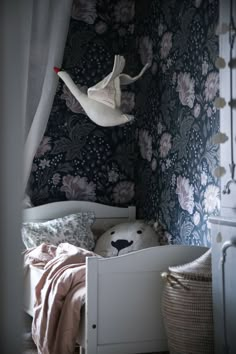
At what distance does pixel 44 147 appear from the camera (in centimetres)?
398

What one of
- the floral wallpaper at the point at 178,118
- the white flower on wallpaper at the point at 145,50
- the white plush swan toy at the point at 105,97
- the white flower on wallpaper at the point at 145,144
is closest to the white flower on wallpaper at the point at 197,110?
the floral wallpaper at the point at 178,118

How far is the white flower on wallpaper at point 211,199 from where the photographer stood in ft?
9.74

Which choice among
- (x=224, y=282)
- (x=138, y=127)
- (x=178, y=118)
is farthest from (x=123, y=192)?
(x=224, y=282)

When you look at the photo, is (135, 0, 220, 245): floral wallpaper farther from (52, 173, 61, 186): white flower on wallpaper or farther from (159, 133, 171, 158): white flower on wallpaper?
(52, 173, 61, 186): white flower on wallpaper

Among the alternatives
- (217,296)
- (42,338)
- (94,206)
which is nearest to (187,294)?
(217,296)

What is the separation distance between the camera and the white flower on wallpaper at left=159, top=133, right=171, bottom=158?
363 centimetres

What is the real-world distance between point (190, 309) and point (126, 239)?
121 cm

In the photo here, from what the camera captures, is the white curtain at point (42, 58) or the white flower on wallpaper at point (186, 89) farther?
the white flower on wallpaper at point (186, 89)

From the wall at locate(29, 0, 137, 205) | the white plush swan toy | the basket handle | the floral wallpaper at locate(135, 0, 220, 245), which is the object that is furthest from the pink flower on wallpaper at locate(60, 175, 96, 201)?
the basket handle

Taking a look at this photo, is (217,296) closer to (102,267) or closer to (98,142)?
(102,267)

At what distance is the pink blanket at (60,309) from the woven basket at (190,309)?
45cm

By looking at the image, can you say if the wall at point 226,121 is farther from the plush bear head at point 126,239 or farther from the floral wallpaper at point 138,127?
the plush bear head at point 126,239

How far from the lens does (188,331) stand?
2.46 meters

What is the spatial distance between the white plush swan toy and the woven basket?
117 cm
